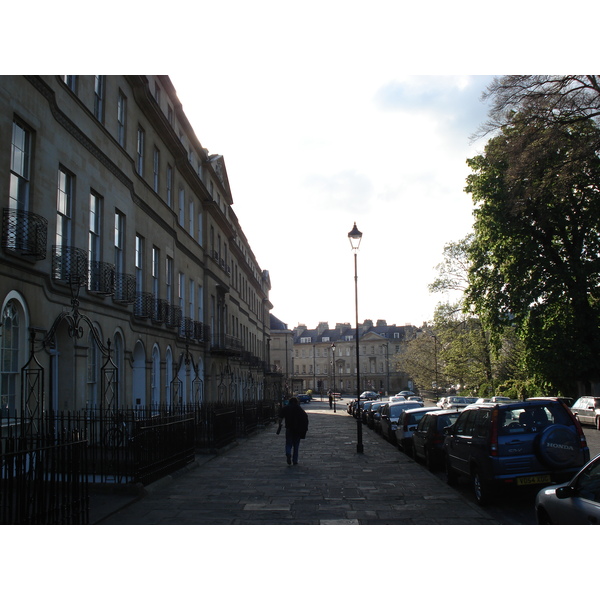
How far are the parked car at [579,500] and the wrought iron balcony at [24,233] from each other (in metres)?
10.4

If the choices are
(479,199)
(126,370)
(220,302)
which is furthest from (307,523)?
(220,302)

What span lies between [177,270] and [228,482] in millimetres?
16056

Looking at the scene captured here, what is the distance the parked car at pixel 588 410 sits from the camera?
1214 inches

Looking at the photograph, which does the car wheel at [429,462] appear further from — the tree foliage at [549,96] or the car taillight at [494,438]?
the tree foliage at [549,96]

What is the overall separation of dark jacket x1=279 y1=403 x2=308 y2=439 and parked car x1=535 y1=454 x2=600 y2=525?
9.22 meters

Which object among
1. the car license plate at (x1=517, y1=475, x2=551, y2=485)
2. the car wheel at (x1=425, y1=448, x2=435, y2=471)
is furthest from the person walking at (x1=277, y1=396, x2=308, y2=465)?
the car license plate at (x1=517, y1=475, x2=551, y2=485)

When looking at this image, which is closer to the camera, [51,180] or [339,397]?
[51,180]

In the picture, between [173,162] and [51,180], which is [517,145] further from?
[51,180]

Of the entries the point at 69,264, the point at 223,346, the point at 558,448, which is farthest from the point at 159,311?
the point at 558,448

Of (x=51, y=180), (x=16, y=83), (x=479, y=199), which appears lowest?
(x=51, y=180)

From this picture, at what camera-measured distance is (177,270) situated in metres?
27.4

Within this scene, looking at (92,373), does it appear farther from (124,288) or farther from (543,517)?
(543,517)

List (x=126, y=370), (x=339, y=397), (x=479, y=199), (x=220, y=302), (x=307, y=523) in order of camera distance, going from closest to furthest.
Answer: (x=307, y=523) → (x=126, y=370) → (x=479, y=199) → (x=220, y=302) → (x=339, y=397)

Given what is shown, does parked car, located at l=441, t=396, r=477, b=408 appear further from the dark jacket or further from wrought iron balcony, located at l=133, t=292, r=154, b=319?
the dark jacket
